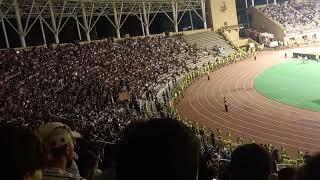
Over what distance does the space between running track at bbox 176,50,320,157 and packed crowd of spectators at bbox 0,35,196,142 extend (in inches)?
139

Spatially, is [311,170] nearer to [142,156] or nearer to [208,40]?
[142,156]

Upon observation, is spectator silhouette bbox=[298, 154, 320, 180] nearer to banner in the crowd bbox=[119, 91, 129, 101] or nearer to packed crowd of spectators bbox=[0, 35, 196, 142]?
packed crowd of spectators bbox=[0, 35, 196, 142]

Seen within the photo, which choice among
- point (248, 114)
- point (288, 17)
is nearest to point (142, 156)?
point (248, 114)

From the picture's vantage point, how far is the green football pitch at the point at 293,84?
2920 centimetres

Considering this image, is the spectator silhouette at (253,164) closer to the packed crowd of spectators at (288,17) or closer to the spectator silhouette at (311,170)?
the spectator silhouette at (311,170)

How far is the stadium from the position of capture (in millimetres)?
2637

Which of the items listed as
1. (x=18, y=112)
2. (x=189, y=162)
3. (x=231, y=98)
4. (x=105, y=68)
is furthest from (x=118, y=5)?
(x=189, y=162)

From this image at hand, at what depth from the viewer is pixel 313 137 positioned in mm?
21234

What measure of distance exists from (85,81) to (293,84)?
15.5 meters

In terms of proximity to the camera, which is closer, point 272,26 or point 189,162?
point 189,162

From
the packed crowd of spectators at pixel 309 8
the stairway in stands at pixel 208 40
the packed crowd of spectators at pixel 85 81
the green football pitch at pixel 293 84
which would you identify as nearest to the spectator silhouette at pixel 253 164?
the packed crowd of spectators at pixel 85 81

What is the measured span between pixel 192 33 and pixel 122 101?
28.7 m

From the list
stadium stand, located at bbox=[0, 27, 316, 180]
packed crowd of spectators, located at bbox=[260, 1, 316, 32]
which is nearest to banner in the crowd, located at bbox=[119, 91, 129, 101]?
stadium stand, located at bbox=[0, 27, 316, 180]

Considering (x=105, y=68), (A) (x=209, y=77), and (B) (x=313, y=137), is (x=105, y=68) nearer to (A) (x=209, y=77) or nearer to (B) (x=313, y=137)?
(A) (x=209, y=77)
